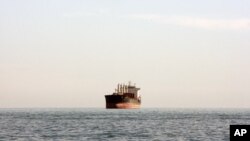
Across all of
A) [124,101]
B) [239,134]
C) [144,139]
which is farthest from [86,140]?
[124,101]

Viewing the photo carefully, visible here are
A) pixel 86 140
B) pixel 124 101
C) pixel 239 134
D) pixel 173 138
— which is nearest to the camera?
pixel 239 134

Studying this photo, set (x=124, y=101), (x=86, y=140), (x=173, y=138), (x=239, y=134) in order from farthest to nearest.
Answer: (x=124, y=101) → (x=173, y=138) → (x=86, y=140) → (x=239, y=134)

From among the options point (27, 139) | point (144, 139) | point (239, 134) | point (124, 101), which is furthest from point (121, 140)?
point (124, 101)

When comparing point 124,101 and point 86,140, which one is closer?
point 86,140

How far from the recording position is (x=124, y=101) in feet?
654

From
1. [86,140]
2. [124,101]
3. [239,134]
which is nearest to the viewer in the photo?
[239,134]

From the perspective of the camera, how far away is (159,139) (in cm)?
5378

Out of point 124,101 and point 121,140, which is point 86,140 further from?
point 124,101

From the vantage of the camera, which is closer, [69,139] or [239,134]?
[239,134]

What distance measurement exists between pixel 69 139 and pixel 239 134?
3546cm

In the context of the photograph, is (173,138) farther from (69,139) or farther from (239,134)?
(239,134)

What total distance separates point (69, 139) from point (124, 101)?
14684cm

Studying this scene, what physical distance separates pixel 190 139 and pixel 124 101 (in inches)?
5749

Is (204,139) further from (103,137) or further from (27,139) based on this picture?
(27,139)
